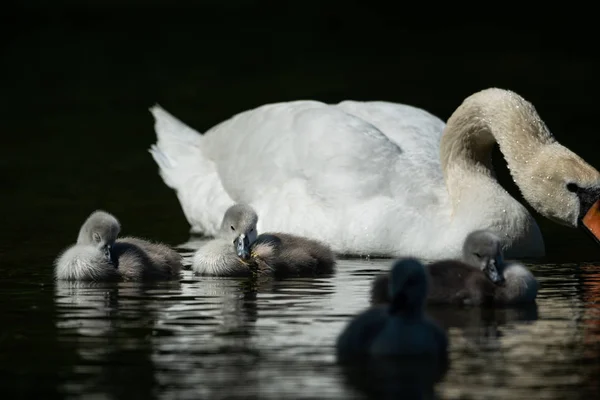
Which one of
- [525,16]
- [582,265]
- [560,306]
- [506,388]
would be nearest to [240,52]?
[525,16]

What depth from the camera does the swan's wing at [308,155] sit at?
1335cm

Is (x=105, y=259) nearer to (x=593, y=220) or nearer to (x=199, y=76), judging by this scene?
(x=593, y=220)

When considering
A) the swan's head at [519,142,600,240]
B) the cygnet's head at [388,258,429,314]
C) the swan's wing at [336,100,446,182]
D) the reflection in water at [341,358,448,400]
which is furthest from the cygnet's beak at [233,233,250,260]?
the reflection in water at [341,358,448,400]

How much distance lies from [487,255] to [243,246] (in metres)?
2.01

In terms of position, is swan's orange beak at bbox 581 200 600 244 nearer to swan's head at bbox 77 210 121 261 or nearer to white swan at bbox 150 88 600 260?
white swan at bbox 150 88 600 260

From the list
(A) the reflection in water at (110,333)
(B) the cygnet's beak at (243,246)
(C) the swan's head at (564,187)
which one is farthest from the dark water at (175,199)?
(C) the swan's head at (564,187)

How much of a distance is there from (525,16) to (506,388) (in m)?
27.7

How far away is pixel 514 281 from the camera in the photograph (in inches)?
403

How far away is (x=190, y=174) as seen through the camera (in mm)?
15594

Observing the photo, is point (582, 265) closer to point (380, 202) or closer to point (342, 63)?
point (380, 202)

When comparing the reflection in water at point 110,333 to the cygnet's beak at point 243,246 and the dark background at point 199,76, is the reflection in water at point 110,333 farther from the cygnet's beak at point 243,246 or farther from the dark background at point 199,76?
the dark background at point 199,76

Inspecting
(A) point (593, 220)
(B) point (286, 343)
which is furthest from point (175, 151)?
(B) point (286, 343)

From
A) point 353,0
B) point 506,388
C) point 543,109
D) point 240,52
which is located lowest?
point 506,388

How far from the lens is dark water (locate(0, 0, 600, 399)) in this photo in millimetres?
8484
